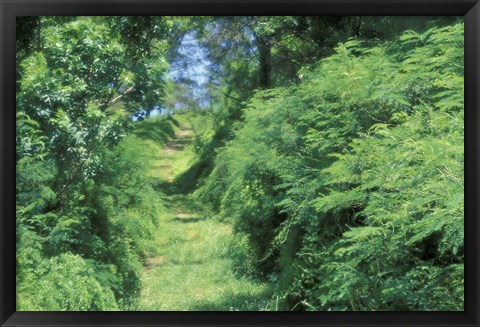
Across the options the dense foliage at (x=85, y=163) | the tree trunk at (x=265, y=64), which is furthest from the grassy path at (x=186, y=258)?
the tree trunk at (x=265, y=64)

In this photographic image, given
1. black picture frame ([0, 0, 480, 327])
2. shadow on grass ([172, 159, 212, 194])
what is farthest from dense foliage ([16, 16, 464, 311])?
black picture frame ([0, 0, 480, 327])

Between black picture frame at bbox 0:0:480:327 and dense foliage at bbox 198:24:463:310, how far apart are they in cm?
12

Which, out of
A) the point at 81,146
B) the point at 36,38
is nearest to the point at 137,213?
the point at 81,146

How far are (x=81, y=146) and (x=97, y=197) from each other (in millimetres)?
381

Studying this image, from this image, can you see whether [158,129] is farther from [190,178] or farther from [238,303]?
[238,303]

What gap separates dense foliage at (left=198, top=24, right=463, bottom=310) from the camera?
4.43m

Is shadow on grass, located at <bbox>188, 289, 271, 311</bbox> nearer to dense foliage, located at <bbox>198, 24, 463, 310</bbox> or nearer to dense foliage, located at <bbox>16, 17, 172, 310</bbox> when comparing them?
dense foliage, located at <bbox>198, 24, 463, 310</bbox>
